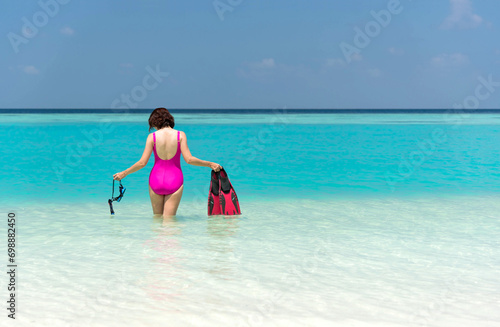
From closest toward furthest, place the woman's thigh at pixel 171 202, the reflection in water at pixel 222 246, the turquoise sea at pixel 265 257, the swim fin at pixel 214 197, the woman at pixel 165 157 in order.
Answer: the turquoise sea at pixel 265 257
the reflection in water at pixel 222 246
the woman at pixel 165 157
the woman's thigh at pixel 171 202
the swim fin at pixel 214 197

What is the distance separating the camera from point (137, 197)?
9.42 meters

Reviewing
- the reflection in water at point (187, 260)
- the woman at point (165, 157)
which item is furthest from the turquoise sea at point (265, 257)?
the woman at point (165, 157)

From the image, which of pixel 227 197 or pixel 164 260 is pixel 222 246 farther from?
pixel 227 197

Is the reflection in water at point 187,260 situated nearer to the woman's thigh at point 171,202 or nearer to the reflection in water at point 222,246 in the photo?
the reflection in water at point 222,246

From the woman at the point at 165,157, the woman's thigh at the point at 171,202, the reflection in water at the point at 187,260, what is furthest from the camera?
the woman's thigh at the point at 171,202

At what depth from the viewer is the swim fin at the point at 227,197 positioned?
6836 millimetres

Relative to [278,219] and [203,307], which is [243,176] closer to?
[278,219]

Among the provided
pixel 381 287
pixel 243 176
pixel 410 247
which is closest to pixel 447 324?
pixel 381 287

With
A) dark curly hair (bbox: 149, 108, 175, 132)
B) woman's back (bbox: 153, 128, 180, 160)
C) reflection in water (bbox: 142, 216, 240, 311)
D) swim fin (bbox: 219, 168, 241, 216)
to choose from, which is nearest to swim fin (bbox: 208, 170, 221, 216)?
swim fin (bbox: 219, 168, 241, 216)

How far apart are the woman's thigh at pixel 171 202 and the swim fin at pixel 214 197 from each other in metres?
0.54

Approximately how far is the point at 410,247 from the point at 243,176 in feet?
24.3

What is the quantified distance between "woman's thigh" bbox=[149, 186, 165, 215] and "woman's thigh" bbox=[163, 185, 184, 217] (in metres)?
0.05

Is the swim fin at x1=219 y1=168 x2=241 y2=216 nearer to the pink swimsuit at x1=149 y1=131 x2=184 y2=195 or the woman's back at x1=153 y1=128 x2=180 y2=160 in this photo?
the pink swimsuit at x1=149 y1=131 x2=184 y2=195

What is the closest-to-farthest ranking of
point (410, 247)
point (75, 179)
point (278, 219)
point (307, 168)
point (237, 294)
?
1. point (237, 294)
2. point (410, 247)
3. point (278, 219)
4. point (75, 179)
5. point (307, 168)
